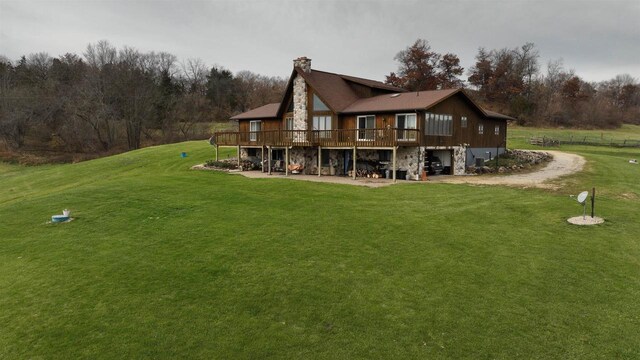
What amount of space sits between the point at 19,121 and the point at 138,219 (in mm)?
53375

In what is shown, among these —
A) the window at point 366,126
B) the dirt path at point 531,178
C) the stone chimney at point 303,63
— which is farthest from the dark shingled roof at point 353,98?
the dirt path at point 531,178

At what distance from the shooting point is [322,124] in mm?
29500

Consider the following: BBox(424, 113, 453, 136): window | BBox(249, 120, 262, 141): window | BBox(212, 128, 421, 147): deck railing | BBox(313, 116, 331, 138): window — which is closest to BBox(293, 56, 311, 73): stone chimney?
BBox(313, 116, 331, 138): window

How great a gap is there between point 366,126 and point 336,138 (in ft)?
7.49

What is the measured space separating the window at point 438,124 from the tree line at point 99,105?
45.4m

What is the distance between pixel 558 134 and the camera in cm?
5647

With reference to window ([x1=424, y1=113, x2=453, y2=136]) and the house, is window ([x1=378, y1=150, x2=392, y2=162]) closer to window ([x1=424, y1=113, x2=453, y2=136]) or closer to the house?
the house

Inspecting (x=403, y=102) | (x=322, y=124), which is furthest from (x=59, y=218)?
(x=403, y=102)

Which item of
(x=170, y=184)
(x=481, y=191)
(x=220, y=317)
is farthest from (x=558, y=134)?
(x=220, y=317)

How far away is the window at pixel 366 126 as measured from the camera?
26.6 m

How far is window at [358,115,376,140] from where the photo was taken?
87.1 feet

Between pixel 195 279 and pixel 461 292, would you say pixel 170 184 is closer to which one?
pixel 195 279

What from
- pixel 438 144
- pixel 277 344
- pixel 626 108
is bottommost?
pixel 277 344

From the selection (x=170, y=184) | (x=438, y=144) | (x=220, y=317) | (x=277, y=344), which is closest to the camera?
(x=277, y=344)
